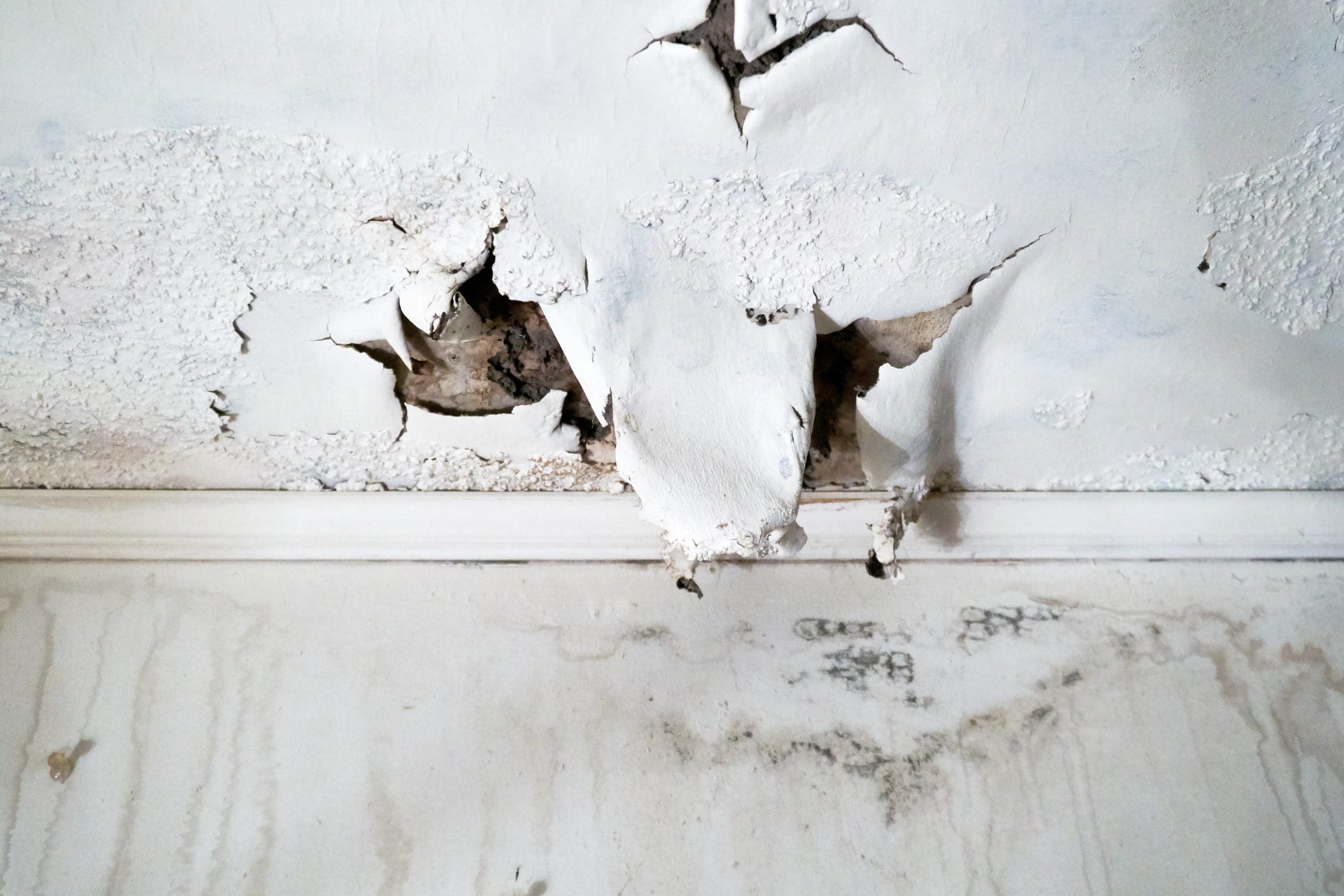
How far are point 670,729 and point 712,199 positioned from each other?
75cm

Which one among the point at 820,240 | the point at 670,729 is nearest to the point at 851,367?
the point at 820,240

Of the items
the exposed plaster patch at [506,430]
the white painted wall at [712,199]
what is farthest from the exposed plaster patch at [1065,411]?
the exposed plaster patch at [506,430]

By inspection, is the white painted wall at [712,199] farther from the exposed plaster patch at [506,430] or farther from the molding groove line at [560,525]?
the molding groove line at [560,525]

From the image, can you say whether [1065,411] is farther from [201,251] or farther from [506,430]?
[201,251]

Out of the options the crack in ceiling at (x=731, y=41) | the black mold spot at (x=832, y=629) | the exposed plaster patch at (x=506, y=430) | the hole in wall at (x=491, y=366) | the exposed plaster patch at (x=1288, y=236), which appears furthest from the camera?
the black mold spot at (x=832, y=629)

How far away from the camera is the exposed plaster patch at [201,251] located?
784mm

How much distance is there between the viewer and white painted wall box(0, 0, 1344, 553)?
0.70 metres

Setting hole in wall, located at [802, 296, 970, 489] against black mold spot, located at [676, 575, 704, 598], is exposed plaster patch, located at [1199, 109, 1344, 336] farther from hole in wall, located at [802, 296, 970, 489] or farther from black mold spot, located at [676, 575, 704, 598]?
black mold spot, located at [676, 575, 704, 598]

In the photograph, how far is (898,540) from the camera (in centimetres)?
114

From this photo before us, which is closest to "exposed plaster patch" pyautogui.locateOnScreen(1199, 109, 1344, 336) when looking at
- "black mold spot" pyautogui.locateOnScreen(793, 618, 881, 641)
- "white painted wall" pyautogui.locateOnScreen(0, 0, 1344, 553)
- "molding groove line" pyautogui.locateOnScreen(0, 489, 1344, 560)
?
"white painted wall" pyautogui.locateOnScreen(0, 0, 1344, 553)

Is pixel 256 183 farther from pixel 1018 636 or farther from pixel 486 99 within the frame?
pixel 1018 636

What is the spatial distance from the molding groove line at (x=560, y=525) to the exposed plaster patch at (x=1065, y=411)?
159 millimetres

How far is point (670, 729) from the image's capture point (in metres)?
1.13

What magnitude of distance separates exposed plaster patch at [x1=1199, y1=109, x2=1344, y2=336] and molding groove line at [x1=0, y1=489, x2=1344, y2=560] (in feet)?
1.22
